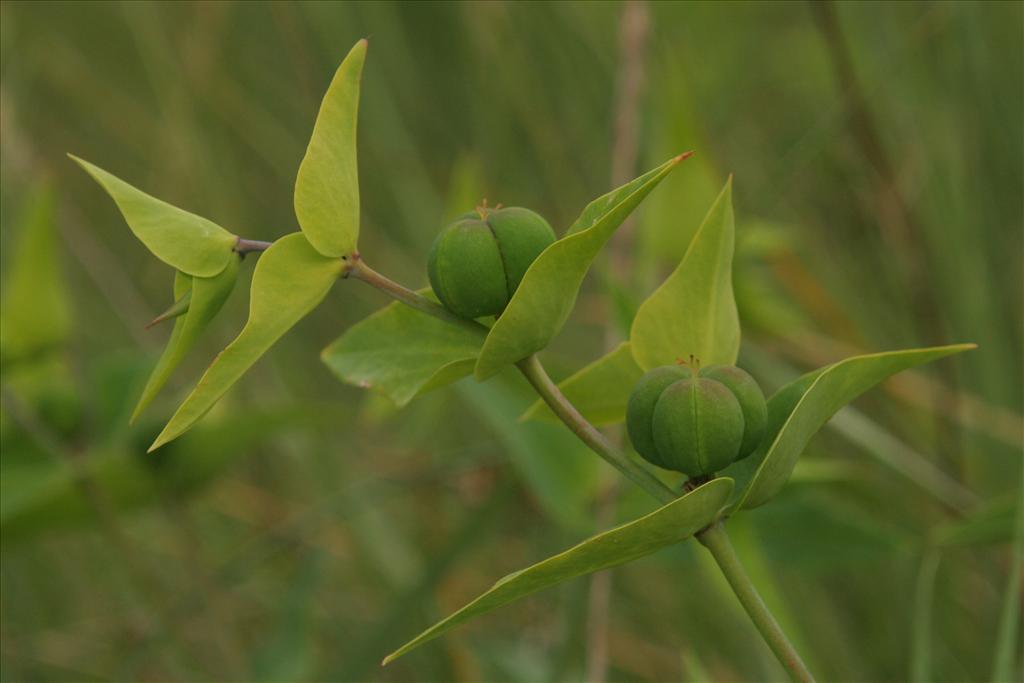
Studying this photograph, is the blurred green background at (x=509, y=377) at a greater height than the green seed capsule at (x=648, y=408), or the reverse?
the green seed capsule at (x=648, y=408)

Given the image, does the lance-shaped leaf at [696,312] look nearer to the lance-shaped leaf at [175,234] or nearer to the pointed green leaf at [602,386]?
the pointed green leaf at [602,386]

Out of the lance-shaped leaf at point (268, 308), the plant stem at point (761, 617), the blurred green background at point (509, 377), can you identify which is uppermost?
the lance-shaped leaf at point (268, 308)

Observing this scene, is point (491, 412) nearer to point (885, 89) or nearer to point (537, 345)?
point (537, 345)

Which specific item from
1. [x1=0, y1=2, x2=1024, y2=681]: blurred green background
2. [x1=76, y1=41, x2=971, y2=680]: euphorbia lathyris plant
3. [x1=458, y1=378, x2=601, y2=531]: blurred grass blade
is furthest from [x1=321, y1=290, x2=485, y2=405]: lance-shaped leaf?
[x1=458, y1=378, x2=601, y2=531]: blurred grass blade

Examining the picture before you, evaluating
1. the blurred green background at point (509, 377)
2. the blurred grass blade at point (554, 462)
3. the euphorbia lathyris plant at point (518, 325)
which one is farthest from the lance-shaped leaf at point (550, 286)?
the blurred grass blade at point (554, 462)

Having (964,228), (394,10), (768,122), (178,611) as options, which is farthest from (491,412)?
(768,122)

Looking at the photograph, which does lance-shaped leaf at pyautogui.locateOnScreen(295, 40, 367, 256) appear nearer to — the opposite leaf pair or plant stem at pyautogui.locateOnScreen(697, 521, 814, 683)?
the opposite leaf pair

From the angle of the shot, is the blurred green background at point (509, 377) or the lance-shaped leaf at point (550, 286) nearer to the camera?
the lance-shaped leaf at point (550, 286)
